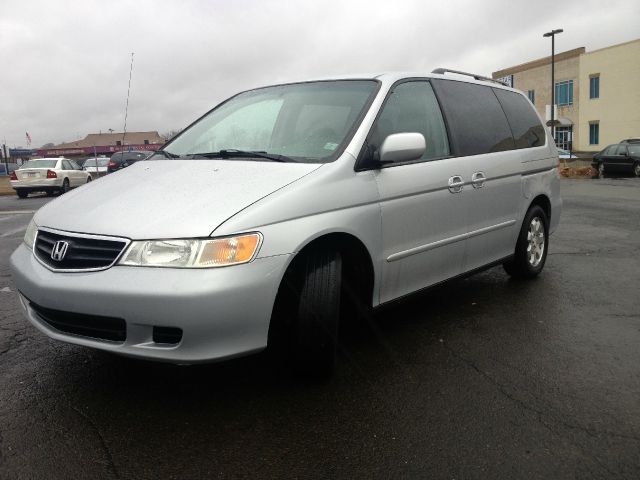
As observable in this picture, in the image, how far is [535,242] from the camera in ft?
17.3

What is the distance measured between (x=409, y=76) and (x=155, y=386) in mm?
2581

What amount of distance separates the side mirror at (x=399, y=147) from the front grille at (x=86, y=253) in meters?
1.50

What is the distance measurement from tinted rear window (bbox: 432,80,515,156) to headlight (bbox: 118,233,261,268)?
7.01ft

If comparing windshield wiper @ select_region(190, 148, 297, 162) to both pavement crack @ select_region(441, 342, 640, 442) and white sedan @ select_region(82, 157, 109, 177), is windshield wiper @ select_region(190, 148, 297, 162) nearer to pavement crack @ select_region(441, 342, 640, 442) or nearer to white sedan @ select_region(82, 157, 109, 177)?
pavement crack @ select_region(441, 342, 640, 442)

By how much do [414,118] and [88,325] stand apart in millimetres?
2417

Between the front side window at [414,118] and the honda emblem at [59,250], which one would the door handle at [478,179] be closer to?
the front side window at [414,118]

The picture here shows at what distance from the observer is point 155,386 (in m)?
3.13

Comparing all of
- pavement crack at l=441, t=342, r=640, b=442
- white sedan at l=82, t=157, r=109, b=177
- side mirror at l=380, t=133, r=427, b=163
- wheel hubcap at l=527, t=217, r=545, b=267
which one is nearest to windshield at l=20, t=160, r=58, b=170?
white sedan at l=82, t=157, r=109, b=177

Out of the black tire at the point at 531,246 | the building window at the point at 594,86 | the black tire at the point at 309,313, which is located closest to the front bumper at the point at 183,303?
the black tire at the point at 309,313

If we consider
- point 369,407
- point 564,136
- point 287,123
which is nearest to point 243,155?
point 287,123

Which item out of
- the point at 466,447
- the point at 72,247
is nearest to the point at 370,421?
the point at 466,447

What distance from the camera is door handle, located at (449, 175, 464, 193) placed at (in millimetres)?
3936

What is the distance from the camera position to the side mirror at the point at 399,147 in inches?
129

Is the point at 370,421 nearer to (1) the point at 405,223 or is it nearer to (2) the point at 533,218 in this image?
(1) the point at 405,223
